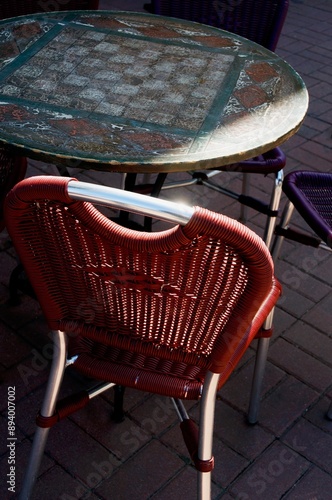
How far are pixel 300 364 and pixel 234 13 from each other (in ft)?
5.09

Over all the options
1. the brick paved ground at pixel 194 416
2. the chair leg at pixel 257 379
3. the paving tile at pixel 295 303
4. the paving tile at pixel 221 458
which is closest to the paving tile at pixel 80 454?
the brick paved ground at pixel 194 416

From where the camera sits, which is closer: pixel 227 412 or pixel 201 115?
pixel 201 115

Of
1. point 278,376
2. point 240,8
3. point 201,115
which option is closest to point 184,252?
point 201,115

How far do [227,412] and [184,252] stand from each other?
1077 mm

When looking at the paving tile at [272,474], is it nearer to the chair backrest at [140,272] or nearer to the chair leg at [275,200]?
the chair backrest at [140,272]

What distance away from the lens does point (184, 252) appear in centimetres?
111

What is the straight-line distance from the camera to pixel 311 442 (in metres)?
1.97

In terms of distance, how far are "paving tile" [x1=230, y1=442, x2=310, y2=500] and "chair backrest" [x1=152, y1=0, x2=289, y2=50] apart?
1.69 meters

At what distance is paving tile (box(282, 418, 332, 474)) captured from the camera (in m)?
1.92

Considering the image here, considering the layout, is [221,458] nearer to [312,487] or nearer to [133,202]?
[312,487]

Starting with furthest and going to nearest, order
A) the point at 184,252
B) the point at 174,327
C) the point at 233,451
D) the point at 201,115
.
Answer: the point at 233,451 → the point at 201,115 → the point at 174,327 → the point at 184,252

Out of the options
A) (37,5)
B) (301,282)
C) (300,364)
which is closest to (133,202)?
(300,364)

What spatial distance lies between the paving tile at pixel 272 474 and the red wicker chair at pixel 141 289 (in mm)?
399

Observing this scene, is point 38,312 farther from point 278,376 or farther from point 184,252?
point 184,252
